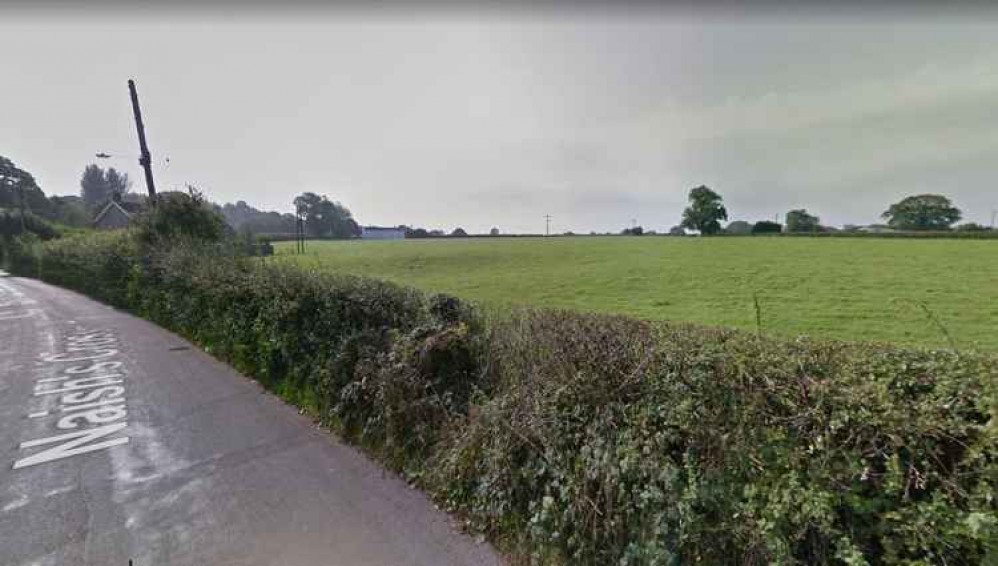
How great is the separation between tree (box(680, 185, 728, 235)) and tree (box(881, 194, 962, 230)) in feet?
99.2

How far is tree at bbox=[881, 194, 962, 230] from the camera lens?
251 feet

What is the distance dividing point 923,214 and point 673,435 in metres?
114

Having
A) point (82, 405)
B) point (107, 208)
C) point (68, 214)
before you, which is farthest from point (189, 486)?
point (68, 214)

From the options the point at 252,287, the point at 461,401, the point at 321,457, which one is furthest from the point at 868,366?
the point at 252,287

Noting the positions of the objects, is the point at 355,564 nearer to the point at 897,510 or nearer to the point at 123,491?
the point at 123,491

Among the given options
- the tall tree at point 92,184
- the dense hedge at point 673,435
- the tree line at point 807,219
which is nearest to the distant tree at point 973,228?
the tree line at point 807,219

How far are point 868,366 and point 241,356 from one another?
742 cm

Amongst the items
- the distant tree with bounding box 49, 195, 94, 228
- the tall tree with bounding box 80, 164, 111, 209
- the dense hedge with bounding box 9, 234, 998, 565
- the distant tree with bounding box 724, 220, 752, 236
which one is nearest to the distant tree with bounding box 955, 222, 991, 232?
the distant tree with bounding box 724, 220, 752, 236

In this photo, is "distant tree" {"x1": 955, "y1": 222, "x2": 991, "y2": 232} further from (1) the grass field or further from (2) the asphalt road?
(2) the asphalt road

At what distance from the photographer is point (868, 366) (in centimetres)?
202

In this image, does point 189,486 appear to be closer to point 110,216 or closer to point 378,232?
point 110,216

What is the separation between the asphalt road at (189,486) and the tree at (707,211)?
105 m

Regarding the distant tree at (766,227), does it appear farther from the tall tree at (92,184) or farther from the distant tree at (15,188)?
the tall tree at (92,184)

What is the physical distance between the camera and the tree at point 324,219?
93.4 meters
